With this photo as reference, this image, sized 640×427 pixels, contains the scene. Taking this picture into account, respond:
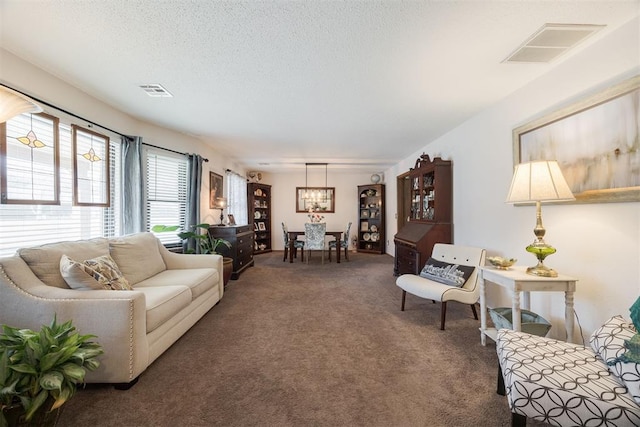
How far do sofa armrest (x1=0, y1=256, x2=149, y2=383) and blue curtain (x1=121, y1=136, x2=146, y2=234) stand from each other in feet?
5.36

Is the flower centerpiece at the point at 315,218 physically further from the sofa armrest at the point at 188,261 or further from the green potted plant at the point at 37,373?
the green potted plant at the point at 37,373

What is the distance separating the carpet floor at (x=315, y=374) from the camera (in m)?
1.44

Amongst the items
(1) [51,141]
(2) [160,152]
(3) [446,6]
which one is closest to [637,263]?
(3) [446,6]

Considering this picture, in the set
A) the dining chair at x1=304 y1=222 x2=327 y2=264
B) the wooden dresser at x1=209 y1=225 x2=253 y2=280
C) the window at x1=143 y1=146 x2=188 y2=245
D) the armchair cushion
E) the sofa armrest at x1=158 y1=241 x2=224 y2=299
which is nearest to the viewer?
the armchair cushion

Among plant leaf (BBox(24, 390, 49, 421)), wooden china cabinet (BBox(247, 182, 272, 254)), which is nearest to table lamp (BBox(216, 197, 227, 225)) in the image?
wooden china cabinet (BBox(247, 182, 272, 254))

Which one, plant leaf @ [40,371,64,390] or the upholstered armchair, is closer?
plant leaf @ [40,371,64,390]

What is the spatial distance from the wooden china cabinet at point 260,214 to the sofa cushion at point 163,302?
4.52 meters

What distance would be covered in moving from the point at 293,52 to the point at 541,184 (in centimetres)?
211

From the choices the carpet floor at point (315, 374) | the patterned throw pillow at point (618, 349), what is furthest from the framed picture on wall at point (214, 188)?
the patterned throw pillow at point (618, 349)

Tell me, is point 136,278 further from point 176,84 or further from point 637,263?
point 637,263

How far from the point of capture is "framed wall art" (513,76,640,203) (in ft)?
5.23

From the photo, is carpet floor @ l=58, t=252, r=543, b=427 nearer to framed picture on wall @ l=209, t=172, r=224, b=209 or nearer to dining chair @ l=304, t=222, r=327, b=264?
framed picture on wall @ l=209, t=172, r=224, b=209

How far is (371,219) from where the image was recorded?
7340mm

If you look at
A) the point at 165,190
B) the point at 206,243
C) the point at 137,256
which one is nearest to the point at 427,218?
the point at 206,243
